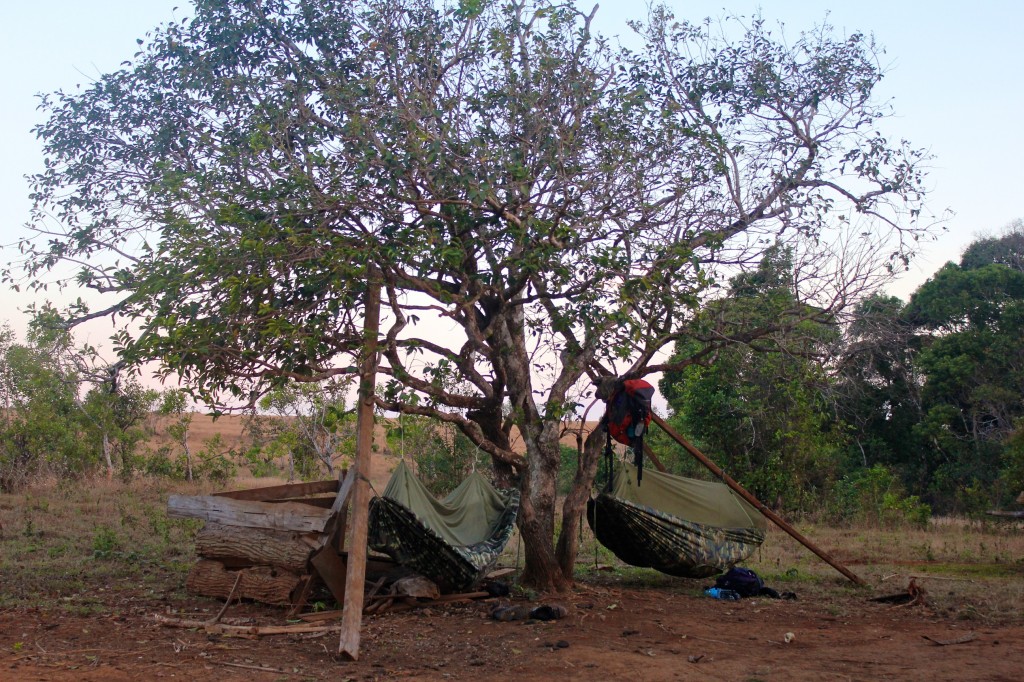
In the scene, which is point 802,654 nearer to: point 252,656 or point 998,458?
point 252,656

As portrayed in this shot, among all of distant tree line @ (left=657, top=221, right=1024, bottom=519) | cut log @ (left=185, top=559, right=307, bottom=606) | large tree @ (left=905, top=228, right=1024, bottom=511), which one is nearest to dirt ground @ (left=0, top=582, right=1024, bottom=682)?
cut log @ (left=185, top=559, right=307, bottom=606)

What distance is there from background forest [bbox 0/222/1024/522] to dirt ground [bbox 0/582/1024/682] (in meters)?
3.45

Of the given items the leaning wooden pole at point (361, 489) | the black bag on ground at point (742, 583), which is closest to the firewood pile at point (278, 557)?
the leaning wooden pole at point (361, 489)

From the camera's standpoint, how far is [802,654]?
4.79 metres

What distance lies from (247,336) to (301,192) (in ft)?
3.28

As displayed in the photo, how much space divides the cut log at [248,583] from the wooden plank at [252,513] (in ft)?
1.07

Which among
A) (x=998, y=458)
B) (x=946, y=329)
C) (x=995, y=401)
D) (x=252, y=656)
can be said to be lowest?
(x=252, y=656)

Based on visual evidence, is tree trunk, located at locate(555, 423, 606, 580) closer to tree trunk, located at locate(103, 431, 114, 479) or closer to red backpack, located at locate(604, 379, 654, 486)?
red backpack, located at locate(604, 379, 654, 486)

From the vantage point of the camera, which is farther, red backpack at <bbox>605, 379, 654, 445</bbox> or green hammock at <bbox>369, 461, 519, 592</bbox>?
red backpack at <bbox>605, 379, 654, 445</bbox>

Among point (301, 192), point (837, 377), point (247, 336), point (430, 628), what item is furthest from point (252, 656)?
point (837, 377)

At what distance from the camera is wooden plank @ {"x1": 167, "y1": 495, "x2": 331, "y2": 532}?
595 centimetres

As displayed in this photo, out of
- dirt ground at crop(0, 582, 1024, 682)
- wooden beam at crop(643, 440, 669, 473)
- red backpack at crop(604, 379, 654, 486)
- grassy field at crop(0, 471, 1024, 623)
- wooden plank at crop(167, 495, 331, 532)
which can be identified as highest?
red backpack at crop(604, 379, 654, 486)

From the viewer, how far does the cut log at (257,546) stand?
594 cm

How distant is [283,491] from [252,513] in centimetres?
82
